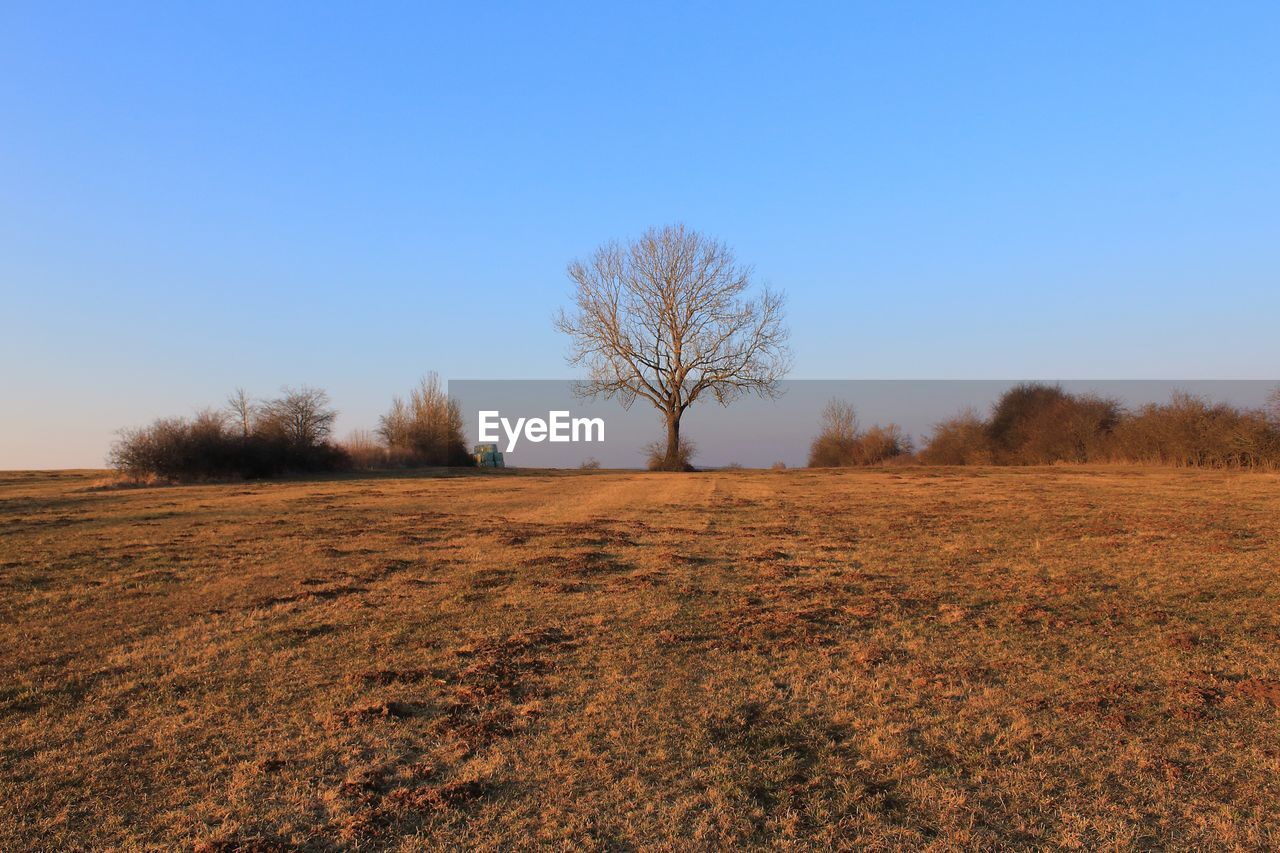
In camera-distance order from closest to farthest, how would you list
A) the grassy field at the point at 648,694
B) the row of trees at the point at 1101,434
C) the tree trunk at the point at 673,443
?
the grassy field at the point at 648,694 < the row of trees at the point at 1101,434 < the tree trunk at the point at 673,443

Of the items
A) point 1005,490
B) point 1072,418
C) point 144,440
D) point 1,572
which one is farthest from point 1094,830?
point 1072,418

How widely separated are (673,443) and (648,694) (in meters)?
34.1

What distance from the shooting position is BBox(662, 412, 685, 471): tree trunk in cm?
3900

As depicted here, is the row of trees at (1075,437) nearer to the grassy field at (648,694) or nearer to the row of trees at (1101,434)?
the row of trees at (1101,434)

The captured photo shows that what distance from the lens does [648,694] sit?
17.1ft

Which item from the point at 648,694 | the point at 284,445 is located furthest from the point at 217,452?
the point at 648,694

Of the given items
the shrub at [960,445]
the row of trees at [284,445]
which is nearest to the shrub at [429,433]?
the row of trees at [284,445]

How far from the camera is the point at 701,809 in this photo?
3.62 meters

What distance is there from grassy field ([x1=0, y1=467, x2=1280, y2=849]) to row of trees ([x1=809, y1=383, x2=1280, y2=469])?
68.4 ft

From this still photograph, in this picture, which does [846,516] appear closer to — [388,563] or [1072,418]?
[388,563]

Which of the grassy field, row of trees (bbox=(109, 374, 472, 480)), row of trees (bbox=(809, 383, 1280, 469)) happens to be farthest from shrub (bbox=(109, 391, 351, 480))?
row of trees (bbox=(809, 383, 1280, 469))

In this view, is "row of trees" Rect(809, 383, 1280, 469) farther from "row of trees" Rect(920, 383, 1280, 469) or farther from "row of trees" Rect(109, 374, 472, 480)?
"row of trees" Rect(109, 374, 472, 480)

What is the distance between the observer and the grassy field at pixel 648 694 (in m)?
3.56

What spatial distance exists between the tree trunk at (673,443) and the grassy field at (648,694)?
27.0 meters
